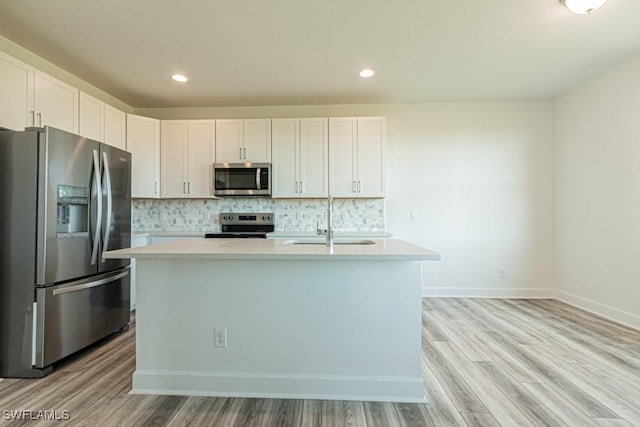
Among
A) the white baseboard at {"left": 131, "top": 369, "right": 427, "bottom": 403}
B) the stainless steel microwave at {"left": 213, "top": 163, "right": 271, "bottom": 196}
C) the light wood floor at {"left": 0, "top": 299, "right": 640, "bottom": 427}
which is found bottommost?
the light wood floor at {"left": 0, "top": 299, "right": 640, "bottom": 427}

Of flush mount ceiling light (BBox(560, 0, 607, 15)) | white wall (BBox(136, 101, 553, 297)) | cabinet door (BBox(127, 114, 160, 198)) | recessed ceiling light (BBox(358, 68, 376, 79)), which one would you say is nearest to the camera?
flush mount ceiling light (BBox(560, 0, 607, 15))

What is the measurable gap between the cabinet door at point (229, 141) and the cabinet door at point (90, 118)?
3.95 feet

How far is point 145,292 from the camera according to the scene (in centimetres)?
186

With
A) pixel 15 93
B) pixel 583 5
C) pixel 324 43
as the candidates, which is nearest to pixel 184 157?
pixel 15 93

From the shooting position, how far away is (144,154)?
12.0 ft

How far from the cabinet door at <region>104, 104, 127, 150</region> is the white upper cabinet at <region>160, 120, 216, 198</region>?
42 cm

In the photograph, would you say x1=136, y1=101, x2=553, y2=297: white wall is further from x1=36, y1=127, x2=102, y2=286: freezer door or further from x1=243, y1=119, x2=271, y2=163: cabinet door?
x1=36, y1=127, x2=102, y2=286: freezer door

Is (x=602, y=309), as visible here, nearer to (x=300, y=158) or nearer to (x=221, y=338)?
(x=300, y=158)

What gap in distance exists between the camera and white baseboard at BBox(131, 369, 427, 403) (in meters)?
1.75

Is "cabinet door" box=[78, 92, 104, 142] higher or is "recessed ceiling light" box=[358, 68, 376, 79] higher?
"recessed ceiling light" box=[358, 68, 376, 79]

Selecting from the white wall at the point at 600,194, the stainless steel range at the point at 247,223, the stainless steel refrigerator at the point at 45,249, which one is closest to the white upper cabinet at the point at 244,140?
the stainless steel range at the point at 247,223

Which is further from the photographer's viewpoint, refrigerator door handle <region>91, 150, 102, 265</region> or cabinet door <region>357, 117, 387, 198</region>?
cabinet door <region>357, 117, 387, 198</region>

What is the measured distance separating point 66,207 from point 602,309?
510 cm

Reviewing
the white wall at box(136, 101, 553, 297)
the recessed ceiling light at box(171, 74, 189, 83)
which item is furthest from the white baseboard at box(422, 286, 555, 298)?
the recessed ceiling light at box(171, 74, 189, 83)
